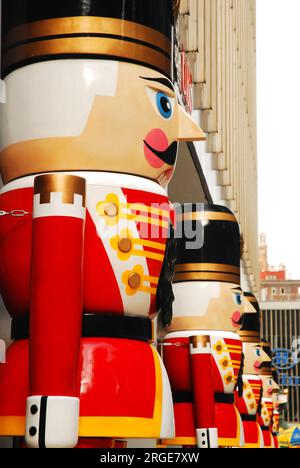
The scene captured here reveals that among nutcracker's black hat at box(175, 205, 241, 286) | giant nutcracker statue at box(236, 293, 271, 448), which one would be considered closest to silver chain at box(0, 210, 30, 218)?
nutcracker's black hat at box(175, 205, 241, 286)

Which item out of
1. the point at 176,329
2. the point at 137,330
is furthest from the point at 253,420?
the point at 137,330

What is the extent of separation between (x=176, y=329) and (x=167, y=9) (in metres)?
2.26

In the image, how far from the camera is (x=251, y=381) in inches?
268

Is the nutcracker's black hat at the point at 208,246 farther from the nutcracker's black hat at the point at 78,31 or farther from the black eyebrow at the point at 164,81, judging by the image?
the nutcracker's black hat at the point at 78,31

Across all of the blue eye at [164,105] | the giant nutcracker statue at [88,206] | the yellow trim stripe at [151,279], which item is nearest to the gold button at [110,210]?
the giant nutcracker statue at [88,206]

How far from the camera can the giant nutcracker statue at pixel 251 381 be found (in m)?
6.39

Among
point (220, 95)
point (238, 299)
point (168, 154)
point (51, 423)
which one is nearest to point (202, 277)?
point (238, 299)

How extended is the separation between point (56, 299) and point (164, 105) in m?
0.80

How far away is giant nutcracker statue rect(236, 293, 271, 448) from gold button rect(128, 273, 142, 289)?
3628 millimetres

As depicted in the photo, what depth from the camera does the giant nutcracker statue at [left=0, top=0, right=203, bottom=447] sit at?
2.41 meters

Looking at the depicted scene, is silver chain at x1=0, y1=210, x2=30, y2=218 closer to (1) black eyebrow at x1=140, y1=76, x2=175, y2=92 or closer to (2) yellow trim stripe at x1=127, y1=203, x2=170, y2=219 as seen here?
(2) yellow trim stripe at x1=127, y1=203, x2=170, y2=219

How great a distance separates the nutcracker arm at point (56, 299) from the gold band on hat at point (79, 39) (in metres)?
0.46

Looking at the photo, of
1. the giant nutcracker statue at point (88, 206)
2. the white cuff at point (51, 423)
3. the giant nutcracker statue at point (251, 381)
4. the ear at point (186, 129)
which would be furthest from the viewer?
the giant nutcracker statue at point (251, 381)

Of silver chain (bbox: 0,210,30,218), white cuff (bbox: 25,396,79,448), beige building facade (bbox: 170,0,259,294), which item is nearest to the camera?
white cuff (bbox: 25,396,79,448)
